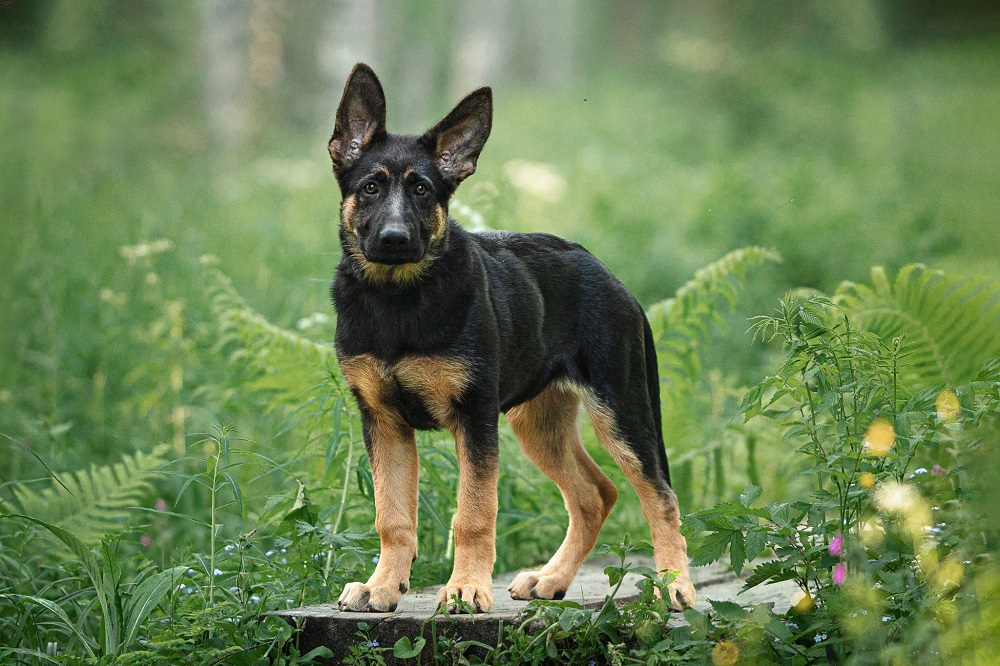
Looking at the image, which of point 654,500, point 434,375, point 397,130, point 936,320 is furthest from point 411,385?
point 397,130

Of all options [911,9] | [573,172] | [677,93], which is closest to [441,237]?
[573,172]

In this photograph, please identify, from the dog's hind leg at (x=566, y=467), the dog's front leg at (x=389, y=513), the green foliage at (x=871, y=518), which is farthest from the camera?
the dog's hind leg at (x=566, y=467)

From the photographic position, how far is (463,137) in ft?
14.3

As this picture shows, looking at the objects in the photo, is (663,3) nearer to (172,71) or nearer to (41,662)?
(172,71)

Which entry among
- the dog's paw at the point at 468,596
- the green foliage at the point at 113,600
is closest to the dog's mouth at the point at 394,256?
the dog's paw at the point at 468,596

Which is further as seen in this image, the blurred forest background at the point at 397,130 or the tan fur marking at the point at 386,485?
the blurred forest background at the point at 397,130

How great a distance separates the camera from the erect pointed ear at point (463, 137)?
14.1 feet

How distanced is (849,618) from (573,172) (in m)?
15.8

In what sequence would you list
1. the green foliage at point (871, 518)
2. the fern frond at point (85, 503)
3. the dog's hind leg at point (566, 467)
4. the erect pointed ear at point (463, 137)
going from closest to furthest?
the green foliage at point (871, 518) < the erect pointed ear at point (463, 137) < the dog's hind leg at point (566, 467) < the fern frond at point (85, 503)

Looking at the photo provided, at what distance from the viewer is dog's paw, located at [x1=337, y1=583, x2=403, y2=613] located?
13.4 feet

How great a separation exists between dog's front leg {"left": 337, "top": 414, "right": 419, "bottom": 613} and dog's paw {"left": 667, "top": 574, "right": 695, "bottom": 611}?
1089 mm

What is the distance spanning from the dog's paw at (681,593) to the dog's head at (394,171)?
168 cm

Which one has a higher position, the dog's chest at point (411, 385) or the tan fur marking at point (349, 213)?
the tan fur marking at point (349, 213)

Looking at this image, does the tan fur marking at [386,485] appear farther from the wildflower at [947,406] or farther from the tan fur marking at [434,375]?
the wildflower at [947,406]
